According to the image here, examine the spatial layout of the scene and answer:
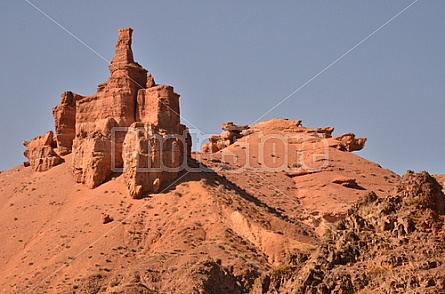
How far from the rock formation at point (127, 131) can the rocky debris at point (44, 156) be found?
207mm

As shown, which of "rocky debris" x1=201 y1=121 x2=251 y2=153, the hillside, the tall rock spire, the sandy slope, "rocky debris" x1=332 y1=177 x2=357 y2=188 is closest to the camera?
the sandy slope

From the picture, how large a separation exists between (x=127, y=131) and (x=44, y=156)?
→ 554 inches

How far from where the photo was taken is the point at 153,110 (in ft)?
321

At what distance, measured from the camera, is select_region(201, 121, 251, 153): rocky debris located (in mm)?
131875

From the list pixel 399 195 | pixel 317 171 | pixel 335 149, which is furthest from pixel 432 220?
pixel 335 149

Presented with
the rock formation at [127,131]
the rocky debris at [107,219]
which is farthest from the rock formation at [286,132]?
the rocky debris at [107,219]

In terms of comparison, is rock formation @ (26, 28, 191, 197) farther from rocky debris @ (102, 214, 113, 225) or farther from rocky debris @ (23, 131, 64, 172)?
rocky debris @ (102, 214, 113, 225)

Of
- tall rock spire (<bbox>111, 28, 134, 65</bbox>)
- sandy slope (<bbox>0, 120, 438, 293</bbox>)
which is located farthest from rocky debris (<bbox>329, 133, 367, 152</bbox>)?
tall rock spire (<bbox>111, 28, 134, 65</bbox>)

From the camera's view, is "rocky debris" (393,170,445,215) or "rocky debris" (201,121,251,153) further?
"rocky debris" (201,121,251,153)

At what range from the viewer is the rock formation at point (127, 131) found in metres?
91.0

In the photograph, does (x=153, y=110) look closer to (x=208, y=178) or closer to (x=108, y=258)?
(x=208, y=178)

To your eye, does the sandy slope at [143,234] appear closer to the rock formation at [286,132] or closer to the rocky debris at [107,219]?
the rocky debris at [107,219]

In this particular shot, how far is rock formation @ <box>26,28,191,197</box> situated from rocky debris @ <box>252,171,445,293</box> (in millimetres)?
49722

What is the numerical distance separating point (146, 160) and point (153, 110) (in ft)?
27.9
